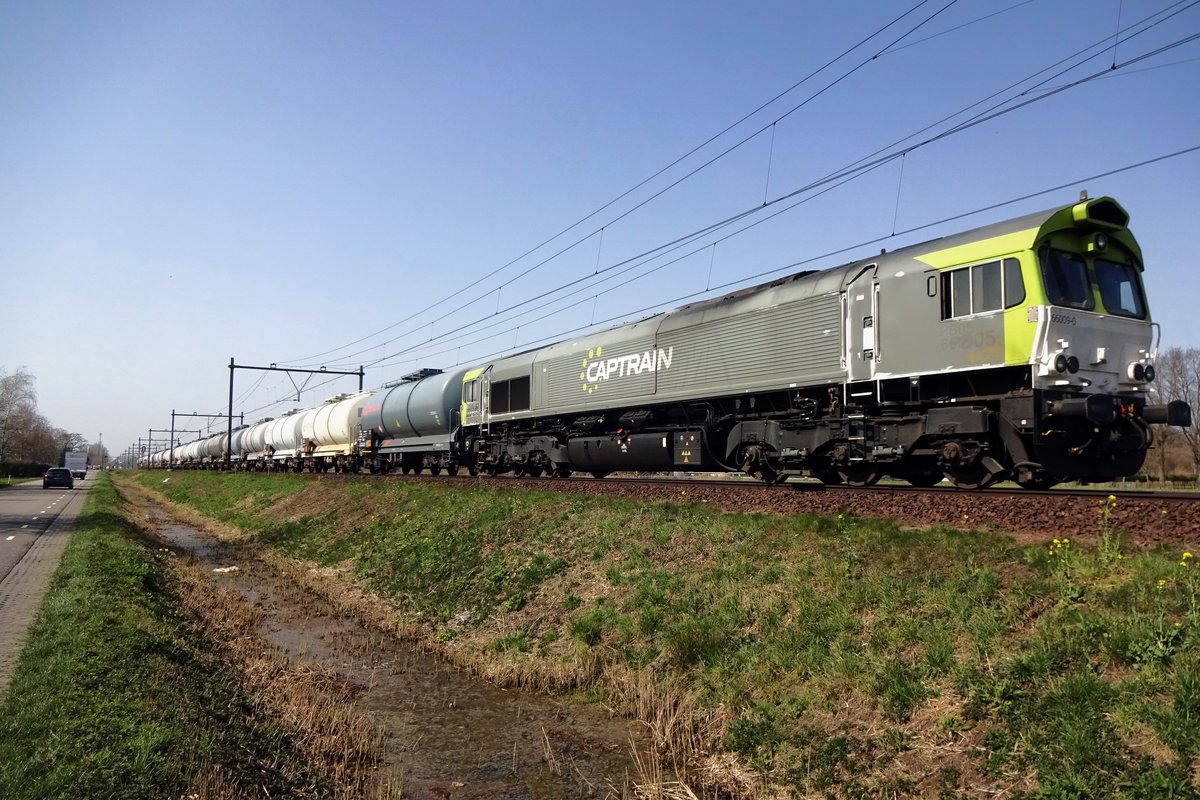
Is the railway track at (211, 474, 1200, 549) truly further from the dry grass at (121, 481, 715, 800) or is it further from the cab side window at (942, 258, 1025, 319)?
the dry grass at (121, 481, 715, 800)

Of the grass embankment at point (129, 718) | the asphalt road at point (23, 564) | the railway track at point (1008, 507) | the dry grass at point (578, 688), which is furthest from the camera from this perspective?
the asphalt road at point (23, 564)

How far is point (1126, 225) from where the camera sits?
11344 mm

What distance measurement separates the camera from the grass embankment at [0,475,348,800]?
18.9 ft

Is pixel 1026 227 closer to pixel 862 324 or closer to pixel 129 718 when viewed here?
pixel 862 324

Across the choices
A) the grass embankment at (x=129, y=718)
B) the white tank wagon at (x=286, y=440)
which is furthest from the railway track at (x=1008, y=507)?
the white tank wagon at (x=286, y=440)

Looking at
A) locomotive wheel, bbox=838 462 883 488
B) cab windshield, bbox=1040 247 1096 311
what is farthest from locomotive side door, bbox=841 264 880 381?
cab windshield, bbox=1040 247 1096 311

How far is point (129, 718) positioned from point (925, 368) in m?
10.5

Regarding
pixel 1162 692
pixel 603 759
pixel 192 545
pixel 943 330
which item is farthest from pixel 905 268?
pixel 192 545

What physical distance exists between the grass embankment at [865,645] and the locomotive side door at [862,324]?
297 cm

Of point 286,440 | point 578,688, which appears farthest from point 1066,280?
point 286,440

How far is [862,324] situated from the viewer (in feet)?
40.7

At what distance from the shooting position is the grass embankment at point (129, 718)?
18.9 ft

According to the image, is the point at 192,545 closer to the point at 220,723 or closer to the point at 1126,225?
the point at 220,723

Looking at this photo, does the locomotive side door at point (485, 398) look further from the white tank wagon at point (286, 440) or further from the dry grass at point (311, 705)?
the white tank wagon at point (286, 440)
